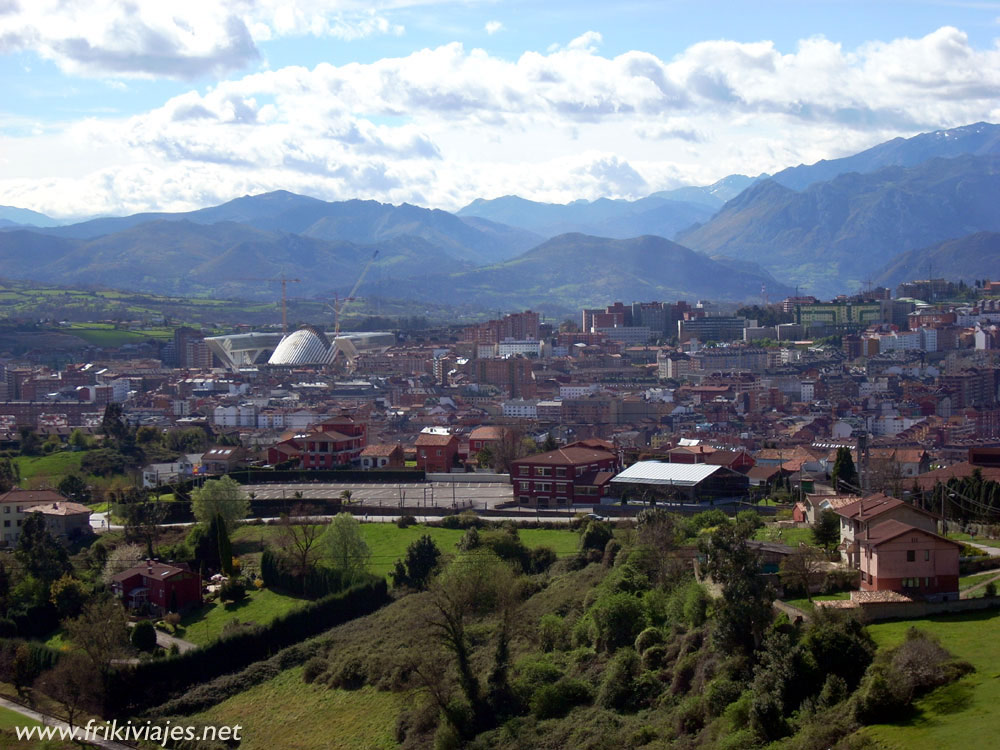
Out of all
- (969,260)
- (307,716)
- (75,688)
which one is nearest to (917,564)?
(307,716)

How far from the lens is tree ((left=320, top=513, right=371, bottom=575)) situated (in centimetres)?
2258

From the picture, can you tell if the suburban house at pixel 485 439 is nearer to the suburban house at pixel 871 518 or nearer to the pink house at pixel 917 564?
the suburban house at pixel 871 518

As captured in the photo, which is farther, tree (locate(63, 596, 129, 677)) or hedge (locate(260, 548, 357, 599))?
hedge (locate(260, 548, 357, 599))

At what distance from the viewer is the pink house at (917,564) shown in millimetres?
13930

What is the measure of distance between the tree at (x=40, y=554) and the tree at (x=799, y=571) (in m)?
13.8

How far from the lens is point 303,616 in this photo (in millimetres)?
20547

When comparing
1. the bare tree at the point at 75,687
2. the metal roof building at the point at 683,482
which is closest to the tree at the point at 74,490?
the metal roof building at the point at 683,482

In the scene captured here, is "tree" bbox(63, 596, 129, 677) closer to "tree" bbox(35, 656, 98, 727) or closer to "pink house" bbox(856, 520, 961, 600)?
"tree" bbox(35, 656, 98, 727)

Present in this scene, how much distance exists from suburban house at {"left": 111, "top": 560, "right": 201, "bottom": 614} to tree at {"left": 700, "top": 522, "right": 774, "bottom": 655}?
11.8 m

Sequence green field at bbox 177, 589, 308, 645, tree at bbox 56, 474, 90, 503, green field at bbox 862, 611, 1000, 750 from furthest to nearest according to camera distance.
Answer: tree at bbox 56, 474, 90, 503 → green field at bbox 177, 589, 308, 645 → green field at bbox 862, 611, 1000, 750

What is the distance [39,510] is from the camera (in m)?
27.5

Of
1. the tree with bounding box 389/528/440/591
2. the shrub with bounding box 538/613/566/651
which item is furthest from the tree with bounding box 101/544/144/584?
the shrub with bounding box 538/613/566/651

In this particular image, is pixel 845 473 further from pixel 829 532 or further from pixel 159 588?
pixel 159 588

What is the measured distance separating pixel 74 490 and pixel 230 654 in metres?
13.9
